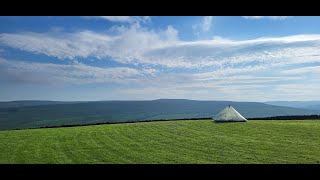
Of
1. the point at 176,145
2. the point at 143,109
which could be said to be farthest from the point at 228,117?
the point at 143,109

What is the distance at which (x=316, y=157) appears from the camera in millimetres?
8188

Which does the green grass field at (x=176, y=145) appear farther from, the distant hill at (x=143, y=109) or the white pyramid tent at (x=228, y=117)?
the distant hill at (x=143, y=109)

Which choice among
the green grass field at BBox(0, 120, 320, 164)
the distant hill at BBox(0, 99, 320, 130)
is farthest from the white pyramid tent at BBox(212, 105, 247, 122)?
the distant hill at BBox(0, 99, 320, 130)

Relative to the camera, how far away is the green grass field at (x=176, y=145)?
27.8 feet

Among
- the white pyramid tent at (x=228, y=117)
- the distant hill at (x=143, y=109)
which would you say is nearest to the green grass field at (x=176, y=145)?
the white pyramid tent at (x=228, y=117)

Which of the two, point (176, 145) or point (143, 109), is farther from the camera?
point (143, 109)

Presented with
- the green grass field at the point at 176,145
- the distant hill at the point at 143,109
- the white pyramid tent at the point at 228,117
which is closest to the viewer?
the green grass field at the point at 176,145

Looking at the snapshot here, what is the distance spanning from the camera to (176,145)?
10.3 metres

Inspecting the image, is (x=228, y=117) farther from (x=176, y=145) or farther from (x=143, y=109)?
(x=143, y=109)

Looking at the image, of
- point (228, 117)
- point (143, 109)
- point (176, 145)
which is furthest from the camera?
point (143, 109)

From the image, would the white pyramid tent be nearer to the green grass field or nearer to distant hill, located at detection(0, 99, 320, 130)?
the green grass field

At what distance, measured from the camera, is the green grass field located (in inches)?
333
